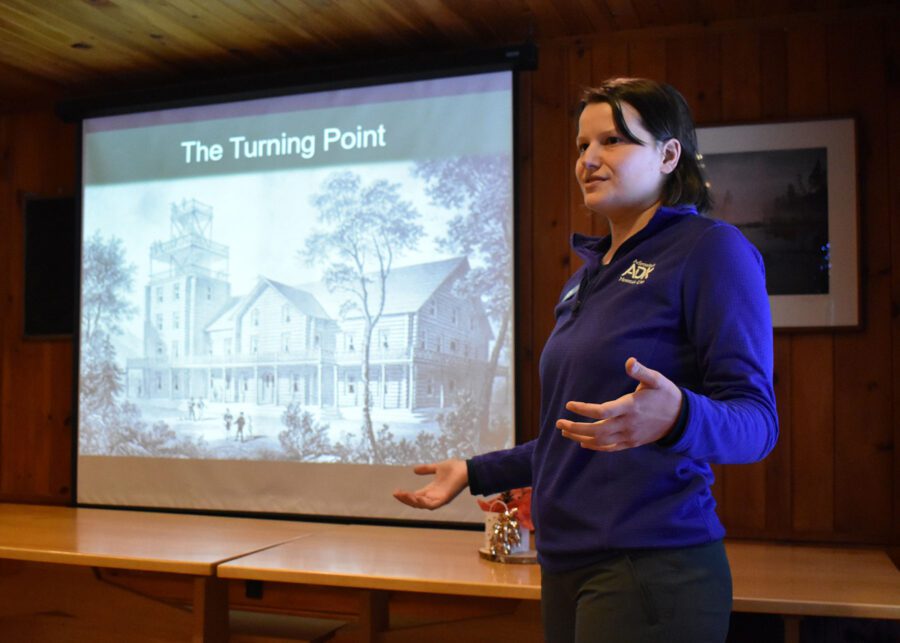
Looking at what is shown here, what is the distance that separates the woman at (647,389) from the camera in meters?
1.06

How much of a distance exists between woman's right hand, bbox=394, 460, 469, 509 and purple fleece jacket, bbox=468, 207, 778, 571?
8.3 inches

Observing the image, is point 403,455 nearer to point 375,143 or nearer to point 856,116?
point 375,143

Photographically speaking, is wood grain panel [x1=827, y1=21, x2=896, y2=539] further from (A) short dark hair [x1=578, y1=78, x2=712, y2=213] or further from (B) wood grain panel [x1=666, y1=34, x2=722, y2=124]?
(A) short dark hair [x1=578, y1=78, x2=712, y2=213]

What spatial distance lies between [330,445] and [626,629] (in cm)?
239

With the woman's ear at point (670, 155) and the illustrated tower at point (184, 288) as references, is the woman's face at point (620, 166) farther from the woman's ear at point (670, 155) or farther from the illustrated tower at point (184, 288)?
the illustrated tower at point (184, 288)

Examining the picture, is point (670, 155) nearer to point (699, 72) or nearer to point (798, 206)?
point (798, 206)

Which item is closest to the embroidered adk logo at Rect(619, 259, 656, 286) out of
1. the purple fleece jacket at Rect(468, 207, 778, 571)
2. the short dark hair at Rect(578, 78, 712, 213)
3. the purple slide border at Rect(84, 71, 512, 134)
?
the purple fleece jacket at Rect(468, 207, 778, 571)

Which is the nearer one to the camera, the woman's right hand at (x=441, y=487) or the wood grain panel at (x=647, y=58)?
the woman's right hand at (x=441, y=487)

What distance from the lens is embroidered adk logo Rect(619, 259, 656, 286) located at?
1.19 meters

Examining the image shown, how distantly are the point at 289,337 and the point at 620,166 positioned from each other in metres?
2.38

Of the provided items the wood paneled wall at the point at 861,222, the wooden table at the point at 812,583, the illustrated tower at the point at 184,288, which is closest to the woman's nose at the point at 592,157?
the wooden table at the point at 812,583

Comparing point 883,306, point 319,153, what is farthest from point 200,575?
point 883,306

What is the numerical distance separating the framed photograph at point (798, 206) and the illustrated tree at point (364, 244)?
112cm

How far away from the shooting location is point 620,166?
1.25m
